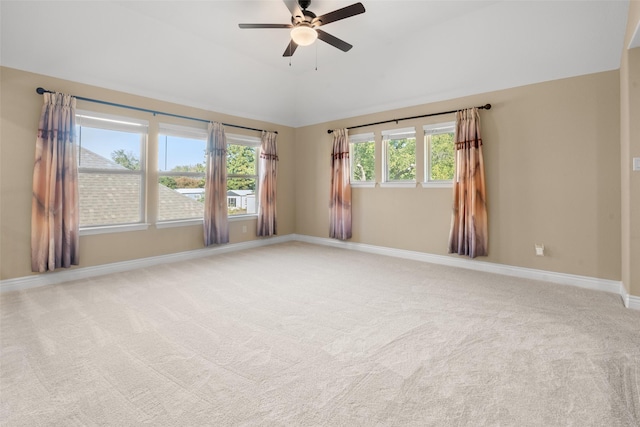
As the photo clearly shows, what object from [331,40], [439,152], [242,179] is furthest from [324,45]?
[242,179]

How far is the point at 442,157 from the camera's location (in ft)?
15.6

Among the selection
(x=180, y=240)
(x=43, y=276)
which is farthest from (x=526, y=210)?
(x=43, y=276)

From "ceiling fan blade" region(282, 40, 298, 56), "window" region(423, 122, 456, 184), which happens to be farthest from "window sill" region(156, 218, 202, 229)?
"window" region(423, 122, 456, 184)

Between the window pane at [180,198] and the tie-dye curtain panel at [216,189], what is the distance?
21cm

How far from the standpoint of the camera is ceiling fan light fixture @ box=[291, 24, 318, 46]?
3.06 m

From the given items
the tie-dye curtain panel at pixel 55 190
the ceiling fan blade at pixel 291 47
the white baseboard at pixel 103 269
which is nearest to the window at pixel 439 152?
the ceiling fan blade at pixel 291 47

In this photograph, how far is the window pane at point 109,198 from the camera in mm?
4004

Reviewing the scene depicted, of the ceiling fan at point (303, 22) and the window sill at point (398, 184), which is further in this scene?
the window sill at point (398, 184)

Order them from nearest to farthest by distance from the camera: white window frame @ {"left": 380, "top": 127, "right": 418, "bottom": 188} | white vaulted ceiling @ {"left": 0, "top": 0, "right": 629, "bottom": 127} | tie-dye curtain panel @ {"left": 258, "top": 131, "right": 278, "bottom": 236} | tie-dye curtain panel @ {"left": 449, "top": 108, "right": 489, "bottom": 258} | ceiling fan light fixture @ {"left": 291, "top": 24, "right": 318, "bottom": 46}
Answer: ceiling fan light fixture @ {"left": 291, "top": 24, "right": 318, "bottom": 46} < white vaulted ceiling @ {"left": 0, "top": 0, "right": 629, "bottom": 127} < tie-dye curtain panel @ {"left": 449, "top": 108, "right": 489, "bottom": 258} < white window frame @ {"left": 380, "top": 127, "right": 418, "bottom": 188} < tie-dye curtain panel @ {"left": 258, "top": 131, "right": 278, "bottom": 236}

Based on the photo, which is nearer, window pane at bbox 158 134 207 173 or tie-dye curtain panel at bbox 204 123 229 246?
window pane at bbox 158 134 207 173

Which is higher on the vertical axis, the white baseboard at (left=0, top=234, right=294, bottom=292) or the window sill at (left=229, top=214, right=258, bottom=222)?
the window sill at (left=229, top=214, right=258, bottom=222)

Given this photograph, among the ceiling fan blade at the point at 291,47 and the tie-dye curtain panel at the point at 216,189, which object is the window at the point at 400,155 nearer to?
the ceiling fan blade at the point at 291,47

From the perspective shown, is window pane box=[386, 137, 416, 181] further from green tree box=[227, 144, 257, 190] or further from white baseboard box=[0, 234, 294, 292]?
white baseboard box=[0, 234, 294, 292]

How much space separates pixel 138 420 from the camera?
147 centimetres
